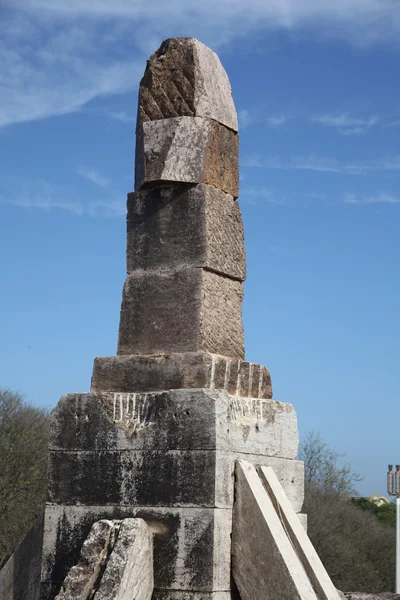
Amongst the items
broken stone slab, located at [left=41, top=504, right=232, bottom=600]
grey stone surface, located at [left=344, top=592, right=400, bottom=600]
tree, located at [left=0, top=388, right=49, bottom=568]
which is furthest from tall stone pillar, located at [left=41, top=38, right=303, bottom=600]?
tree, located at [left=0, top=388, right=49, bottom=568]

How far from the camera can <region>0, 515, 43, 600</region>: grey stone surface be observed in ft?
26.1

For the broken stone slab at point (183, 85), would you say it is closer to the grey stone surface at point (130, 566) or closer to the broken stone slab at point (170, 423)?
the broken stone slab at point (170, 423)

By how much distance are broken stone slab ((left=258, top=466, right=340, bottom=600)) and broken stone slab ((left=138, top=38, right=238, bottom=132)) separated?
9.70ft

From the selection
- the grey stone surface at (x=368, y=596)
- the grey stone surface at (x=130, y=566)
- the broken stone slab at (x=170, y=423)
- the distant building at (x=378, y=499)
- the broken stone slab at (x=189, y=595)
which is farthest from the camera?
the distant building at (x=378, y=499)

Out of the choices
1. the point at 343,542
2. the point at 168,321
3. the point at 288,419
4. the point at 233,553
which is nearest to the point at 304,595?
the point at 233,553

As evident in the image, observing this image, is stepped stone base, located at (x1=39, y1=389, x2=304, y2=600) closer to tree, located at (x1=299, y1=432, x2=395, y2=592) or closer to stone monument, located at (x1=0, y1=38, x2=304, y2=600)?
stone monument, located at (x1=0, y1=38, x2=304, y2=600)

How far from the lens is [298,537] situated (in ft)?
24.6

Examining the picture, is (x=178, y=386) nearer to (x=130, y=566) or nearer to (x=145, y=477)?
(x=145, y=477)

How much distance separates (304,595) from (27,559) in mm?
2401

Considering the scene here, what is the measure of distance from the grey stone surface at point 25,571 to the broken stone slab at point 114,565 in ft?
3.49

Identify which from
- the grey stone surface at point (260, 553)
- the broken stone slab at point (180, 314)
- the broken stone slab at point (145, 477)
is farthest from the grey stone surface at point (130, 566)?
the broken stone slab at point (180, 314)

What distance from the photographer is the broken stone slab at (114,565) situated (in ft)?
22.0

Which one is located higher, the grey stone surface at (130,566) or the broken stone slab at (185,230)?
the broken stone slab at (185,230)

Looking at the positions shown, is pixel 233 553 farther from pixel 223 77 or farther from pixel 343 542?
pixel 343 542
